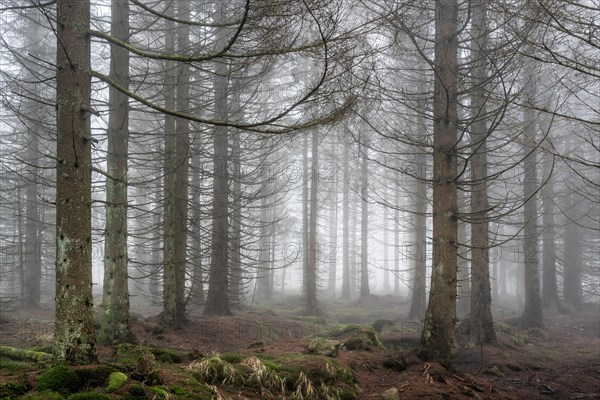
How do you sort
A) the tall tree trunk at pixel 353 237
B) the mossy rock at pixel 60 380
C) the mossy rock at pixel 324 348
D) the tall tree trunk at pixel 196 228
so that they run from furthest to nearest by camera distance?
the tall tree trunk at pixel 353 237 → the tall tree trunk at pixel 196 228 → the mossy rock at pixel 324 348 → the mossy rock at pixel 60 380

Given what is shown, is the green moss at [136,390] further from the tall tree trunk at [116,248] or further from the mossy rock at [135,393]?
the tall tree trunk at [116,248]

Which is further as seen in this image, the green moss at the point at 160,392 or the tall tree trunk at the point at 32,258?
the tall tree trunk at the point at 32,258

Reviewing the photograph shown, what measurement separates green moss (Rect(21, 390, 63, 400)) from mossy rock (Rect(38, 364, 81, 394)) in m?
0.10

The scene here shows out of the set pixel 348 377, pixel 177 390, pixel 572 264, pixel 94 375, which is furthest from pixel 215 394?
pixel 572 264

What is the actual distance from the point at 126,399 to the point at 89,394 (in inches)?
12.8

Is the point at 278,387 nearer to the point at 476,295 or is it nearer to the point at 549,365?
the point at 549,365

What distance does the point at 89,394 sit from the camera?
367 cm

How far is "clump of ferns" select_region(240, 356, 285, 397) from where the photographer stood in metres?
5.20

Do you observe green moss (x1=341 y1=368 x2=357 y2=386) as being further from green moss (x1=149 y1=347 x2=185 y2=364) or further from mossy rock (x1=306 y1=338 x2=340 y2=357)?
green moss (x1=149 y1=347 x2=185 y2=364)

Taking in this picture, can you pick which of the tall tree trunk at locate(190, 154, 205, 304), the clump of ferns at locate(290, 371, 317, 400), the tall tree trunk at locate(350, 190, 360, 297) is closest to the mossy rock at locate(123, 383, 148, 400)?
the clump of ferns at locate(290, 371, 317, 400)

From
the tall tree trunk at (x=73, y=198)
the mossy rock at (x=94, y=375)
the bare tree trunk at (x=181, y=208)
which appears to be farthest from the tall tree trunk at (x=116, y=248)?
the mossy rock at (x=94, y=375)

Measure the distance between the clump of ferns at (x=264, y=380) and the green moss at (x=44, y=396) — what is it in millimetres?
2249

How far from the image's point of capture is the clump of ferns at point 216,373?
5.13 metres

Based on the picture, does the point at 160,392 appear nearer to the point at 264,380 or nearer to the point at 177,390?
the point at 177,390
